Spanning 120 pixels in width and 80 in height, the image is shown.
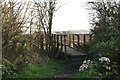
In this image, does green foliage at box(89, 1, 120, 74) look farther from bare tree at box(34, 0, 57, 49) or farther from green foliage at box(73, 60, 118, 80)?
bare tree at box(34, 0, 57, 49)

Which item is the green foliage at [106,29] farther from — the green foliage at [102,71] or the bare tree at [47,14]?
the bare tree at [47,14]

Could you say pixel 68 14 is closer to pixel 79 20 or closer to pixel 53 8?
pixel 79 20

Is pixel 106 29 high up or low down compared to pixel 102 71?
up

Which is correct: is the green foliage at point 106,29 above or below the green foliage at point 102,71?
above

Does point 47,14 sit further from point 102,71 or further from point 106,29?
point 102,71

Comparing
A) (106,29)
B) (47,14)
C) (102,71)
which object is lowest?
(102,71)

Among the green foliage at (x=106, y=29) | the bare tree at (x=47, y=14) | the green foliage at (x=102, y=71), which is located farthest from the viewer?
the bare tree at (x=47, y=14)

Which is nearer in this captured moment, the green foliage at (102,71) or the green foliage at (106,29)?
the green foliage at (102,71)

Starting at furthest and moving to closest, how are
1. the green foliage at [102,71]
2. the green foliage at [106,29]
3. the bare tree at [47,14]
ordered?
the bare tree at [47,14] < the green foliage at [106,29] < the green foliage at [102,71]

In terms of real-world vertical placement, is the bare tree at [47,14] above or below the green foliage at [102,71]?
above

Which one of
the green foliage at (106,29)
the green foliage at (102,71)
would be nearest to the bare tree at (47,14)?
the green foliage at (106,29)

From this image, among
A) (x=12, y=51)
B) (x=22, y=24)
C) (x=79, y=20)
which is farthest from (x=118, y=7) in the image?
(x=12, y=51)

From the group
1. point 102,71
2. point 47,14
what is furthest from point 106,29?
point 47,14

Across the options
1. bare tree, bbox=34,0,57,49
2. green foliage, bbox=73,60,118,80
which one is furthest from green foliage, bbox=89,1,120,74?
bare tree, bbox=34,0,57,49
